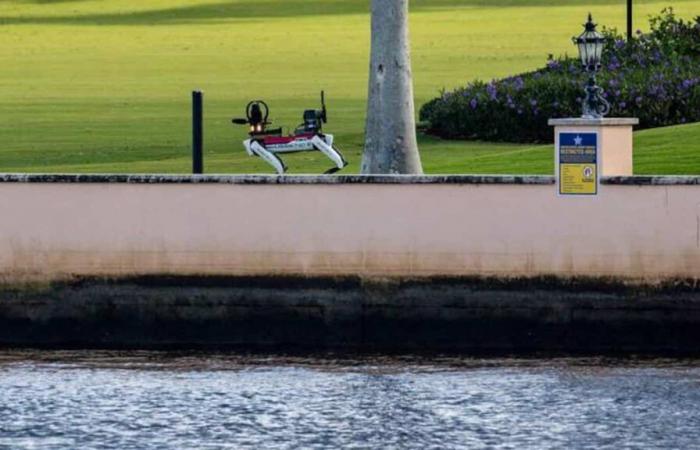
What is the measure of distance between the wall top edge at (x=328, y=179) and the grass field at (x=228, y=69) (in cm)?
499

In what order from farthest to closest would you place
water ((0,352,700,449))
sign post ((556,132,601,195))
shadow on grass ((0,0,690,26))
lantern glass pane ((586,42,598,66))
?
shadow on grass ((0,0,690,26))
lantern glass pane ((586,42,598,66))
sign post ((556,132,601,195))
water ((0,352,700,449))

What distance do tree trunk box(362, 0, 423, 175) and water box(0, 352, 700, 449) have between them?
625 centimetres

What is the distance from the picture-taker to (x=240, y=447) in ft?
56.1

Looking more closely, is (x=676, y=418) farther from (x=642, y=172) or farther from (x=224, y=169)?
(x=224, y=169)

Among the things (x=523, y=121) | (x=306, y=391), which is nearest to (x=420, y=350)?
(x=306, y=391)

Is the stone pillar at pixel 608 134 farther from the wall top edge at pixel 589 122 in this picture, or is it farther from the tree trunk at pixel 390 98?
the tree trunk at pixel 390 98

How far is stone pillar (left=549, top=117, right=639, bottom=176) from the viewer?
22516 mm

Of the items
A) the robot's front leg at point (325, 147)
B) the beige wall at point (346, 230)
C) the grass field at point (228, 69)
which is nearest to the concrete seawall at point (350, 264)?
the beige wall at point (346, 230)

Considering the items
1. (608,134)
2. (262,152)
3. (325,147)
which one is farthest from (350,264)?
(608,134)

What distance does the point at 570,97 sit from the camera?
39.4m

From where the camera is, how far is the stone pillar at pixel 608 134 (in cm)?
2252

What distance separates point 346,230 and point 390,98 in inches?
198

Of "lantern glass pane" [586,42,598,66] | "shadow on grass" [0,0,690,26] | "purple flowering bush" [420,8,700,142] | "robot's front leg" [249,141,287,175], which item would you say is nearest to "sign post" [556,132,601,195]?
"lantern glass pane" [586,42,598,66]

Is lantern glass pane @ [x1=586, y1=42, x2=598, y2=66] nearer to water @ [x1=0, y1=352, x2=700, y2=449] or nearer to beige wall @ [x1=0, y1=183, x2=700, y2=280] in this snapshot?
beige wall @ [x1=0, y1=183, x2=700, y2=280]
